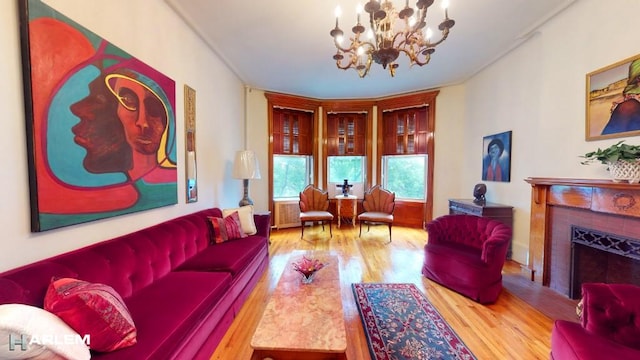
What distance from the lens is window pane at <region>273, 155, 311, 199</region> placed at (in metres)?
5.61

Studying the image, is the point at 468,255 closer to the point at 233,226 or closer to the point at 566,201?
the point at 566,201

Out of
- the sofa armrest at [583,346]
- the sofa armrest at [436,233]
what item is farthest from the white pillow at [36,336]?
the sofa armrest at [436,233]

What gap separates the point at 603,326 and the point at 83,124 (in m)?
3.36

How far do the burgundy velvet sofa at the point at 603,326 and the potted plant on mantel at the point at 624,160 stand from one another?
108 cm

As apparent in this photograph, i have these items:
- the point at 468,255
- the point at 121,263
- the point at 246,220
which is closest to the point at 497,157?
the point at 468,255

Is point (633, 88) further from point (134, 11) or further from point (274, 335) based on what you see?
point (134, 11)

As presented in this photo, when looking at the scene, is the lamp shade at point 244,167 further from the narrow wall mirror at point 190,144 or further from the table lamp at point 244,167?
the narrow wall mirror at point 190,144

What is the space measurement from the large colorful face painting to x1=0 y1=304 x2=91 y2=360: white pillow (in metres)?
0.70

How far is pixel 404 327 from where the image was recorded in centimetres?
206

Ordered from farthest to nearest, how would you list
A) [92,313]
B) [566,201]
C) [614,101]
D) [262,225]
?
[262,225] < [566,201] < [614,101] < [92,313]

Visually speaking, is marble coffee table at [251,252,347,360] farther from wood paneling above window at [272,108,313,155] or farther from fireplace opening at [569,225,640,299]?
wood paneling above window at [272,108,313,155]

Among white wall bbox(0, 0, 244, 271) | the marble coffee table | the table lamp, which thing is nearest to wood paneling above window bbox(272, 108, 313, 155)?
white wall bbox(0, 0, 244, 271)

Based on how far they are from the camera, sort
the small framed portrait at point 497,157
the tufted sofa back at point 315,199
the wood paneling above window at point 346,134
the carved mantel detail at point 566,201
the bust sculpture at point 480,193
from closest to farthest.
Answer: the carved mantel detail at point 566,201, the small framed portrait at point 497,157, the bust sculpture at point 480,193, the tufted sofa back at point 315,199, the wood paneling above window at point 346,134

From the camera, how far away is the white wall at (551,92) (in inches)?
88.0
